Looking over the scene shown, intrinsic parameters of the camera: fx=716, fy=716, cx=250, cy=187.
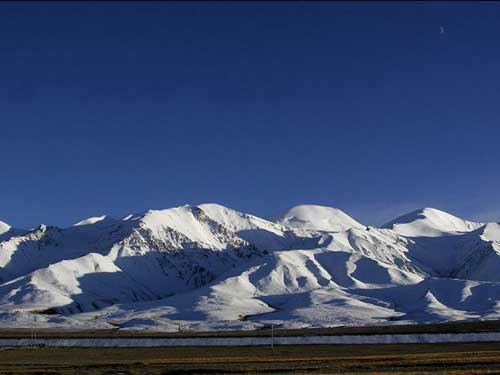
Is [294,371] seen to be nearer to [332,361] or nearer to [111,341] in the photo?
[332,361]

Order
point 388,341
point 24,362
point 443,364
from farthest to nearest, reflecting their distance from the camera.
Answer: point 388,341, point 24,362, point 443,364

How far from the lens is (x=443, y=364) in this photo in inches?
2992

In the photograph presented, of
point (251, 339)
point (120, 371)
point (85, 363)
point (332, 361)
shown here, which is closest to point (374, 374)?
point (332, 361)

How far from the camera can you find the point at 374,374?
6450 centimetres

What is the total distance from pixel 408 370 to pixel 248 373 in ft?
51.6

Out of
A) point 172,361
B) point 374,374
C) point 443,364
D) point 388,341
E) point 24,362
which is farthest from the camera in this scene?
point 388,341

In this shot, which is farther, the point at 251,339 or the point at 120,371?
the point at 251,339

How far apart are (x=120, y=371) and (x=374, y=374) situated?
1181 inches

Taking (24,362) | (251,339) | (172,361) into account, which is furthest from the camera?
(251,339)

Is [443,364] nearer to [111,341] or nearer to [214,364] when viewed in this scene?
[214,364]

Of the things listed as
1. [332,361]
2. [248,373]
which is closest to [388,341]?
[332,361]

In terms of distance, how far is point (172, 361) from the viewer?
93.8 m

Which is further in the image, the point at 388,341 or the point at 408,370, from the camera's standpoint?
the point at 388,341

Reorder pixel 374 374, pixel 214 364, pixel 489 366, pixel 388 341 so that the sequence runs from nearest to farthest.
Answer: pixel 374 374
pixel 489 366
pixel 214 364
pixel 388 341
